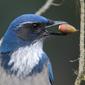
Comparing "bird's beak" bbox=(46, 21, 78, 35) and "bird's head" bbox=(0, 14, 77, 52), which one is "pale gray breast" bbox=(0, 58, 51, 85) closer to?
"bird's head" bbox=(0, 14, 77, 52)

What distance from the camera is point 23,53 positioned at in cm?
690

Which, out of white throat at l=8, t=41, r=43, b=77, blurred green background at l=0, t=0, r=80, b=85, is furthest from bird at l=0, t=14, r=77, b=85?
blurred green background at l=0, t=0, r=80, b=85

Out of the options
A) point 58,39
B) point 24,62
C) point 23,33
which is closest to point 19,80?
point 24,62

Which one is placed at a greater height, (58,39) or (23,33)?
(23,33)

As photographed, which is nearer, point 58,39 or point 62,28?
point 62,28

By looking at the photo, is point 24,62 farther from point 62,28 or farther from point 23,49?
point 62,28

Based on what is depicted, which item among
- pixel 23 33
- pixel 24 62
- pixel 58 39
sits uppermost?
pixel 23 33

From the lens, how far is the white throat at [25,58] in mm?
6898

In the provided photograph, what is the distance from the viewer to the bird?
22.6 ft

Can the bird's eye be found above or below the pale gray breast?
above

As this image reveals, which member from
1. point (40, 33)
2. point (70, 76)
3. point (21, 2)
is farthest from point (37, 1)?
point (40, 33)

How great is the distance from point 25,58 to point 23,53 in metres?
0.05

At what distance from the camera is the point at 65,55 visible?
9.09 metres

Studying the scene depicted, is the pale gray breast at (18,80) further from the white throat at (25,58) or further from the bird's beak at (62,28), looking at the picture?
the bird's beak at (62,28)
